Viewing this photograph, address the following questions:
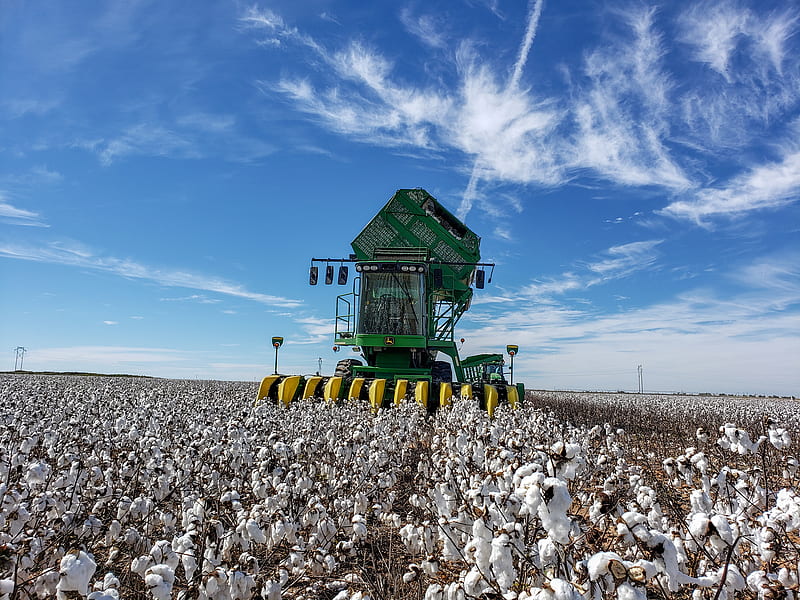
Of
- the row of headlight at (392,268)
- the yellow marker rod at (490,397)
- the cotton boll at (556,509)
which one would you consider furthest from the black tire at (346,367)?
the cotton boll at (556,509)

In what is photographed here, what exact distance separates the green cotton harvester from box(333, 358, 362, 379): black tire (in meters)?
0.03

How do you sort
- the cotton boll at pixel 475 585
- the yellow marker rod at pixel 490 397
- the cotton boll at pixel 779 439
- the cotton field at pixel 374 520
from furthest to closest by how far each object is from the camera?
1. the yellow marker rod at pixel 490 397
2. the cotton boll at pixel 779 439
3. the cotton boll at pixel 475 585
4. the cotton field at pixel 374 520

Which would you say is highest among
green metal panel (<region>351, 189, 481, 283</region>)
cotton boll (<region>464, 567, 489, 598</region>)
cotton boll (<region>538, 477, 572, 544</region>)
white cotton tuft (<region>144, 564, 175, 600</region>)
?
green metal panel (<region>351, 189, 481, 283</region>)

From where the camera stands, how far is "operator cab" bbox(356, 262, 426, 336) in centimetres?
1355

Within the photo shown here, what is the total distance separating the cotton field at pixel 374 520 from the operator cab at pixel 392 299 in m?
5.78

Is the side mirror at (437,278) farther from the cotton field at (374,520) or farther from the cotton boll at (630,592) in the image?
the cotton boll at (630,592)

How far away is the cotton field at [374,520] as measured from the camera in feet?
7.50

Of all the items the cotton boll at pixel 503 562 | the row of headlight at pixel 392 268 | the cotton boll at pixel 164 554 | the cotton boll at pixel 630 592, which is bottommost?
the cotton boll at pixel 164 554

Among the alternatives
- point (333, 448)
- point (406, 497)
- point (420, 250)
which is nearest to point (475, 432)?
point (406, 497)

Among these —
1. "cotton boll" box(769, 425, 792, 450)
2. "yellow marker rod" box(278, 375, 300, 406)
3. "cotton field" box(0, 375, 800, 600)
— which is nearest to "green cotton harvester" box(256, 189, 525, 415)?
"yellow marker rod" box(278, 375, 300, 406)

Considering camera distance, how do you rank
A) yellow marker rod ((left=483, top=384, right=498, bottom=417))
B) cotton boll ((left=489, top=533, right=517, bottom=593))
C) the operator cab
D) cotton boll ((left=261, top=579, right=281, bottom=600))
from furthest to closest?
the operator cab < yellow marker rod ((left=483, top=384, right=498, bottom=417)) < cotton boll ((left=261, top=579, right=281, bottom=600)) < cotton boll ((left=489, top=533, right=517, bottom=593))

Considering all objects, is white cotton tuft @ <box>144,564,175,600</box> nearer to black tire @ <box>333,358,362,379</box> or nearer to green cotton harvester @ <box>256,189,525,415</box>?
green cotton harvester @ <box>256,189,525,415</box>

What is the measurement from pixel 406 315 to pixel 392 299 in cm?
53

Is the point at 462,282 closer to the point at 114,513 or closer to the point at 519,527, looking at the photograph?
the point at 114,513
